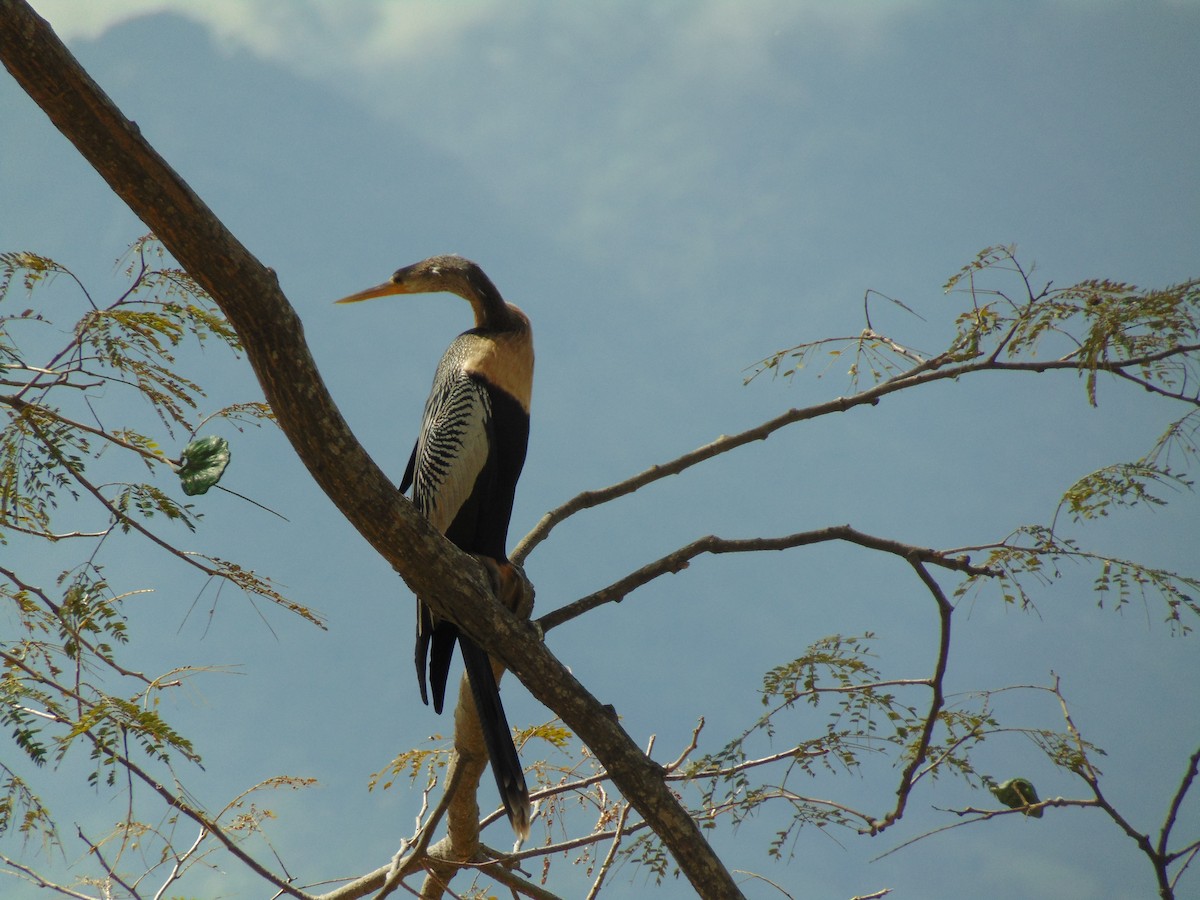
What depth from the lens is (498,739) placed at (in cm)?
267

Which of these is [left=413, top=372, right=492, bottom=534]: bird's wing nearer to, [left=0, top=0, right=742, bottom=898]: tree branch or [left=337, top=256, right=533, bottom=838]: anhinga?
[left=337, top=256, right=533, bottom=838]: anhinga

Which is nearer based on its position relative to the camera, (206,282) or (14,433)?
(206,282)

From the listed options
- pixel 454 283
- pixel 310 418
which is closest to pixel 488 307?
pixel 454 283

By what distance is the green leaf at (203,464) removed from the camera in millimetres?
2070

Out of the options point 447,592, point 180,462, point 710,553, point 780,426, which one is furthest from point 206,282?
point 780,426

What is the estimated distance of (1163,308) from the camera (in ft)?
7.84

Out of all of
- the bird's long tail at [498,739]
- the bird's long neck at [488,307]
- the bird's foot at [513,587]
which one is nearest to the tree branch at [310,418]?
the bird's long tail at [498,739]

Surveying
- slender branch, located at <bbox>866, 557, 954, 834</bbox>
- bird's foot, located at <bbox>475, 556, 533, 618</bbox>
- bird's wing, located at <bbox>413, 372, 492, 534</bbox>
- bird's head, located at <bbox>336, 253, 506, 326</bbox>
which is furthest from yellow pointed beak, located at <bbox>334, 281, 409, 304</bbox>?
slender branch, located at <bbox>866, 557, 954, 834</bbox>

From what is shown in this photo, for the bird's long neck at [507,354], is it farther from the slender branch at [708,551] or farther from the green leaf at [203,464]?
the green leaf at [203,464]

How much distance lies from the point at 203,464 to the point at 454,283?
1443mm

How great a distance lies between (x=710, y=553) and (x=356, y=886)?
1.59 meters

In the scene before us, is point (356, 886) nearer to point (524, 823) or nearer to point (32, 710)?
point (524, 823)

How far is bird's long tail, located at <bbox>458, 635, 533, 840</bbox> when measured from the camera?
264cm

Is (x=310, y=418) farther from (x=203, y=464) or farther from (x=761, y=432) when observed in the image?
(x=761, y=432)
